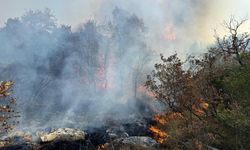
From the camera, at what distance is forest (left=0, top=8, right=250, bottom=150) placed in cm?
2258

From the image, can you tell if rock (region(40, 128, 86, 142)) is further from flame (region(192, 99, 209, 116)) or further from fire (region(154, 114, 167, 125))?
flame (region(192, 99, 209, 116))

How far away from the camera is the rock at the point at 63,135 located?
→ 33.0m

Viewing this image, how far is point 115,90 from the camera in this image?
5622 centimetres

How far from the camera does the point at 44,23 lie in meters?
64.6

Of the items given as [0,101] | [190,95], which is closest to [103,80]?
[0,101]

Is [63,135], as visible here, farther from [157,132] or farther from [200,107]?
[200,107]

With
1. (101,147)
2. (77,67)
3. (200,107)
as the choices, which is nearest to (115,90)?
(77,67)

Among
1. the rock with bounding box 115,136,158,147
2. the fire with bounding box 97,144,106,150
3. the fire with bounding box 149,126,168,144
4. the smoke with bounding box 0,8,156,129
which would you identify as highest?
the smoke with bounding box 0,8,156,129

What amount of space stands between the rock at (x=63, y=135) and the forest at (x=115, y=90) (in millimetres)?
98

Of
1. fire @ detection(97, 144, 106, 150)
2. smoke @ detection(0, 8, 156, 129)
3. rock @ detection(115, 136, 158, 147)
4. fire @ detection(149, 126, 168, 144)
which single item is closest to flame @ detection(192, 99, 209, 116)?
rock @ detection(115, 136, 158, 147)

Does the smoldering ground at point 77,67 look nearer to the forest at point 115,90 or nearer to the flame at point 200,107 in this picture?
the forest at point 115,90

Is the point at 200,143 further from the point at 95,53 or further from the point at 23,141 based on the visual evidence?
the point at 95,53


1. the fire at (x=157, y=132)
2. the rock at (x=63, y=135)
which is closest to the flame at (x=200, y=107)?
the fire at (x=157, y=132)

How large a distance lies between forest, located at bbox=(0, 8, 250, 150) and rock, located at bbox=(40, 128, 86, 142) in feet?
0.32
